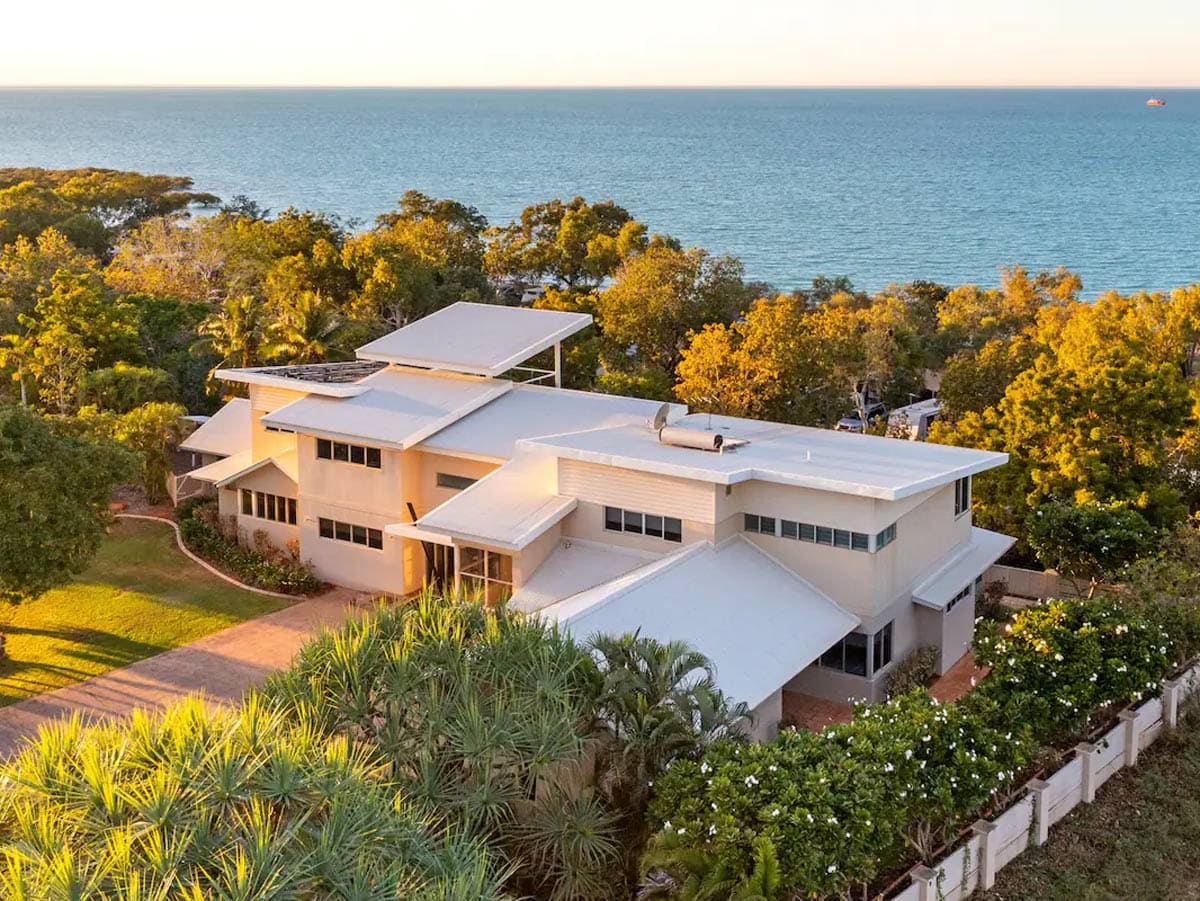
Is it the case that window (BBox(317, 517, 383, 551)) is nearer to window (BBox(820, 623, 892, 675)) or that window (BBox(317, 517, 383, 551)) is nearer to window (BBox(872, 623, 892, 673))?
window (BBox(820, 623, 892, 675))

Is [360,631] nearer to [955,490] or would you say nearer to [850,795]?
[850,795]

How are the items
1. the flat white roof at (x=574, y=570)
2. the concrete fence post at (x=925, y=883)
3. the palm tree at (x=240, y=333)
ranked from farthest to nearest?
the palm tree at (x=240, y=333)
the flat white roof at (x=574, y=570)
the concrete fence post at (x=925, y=883)

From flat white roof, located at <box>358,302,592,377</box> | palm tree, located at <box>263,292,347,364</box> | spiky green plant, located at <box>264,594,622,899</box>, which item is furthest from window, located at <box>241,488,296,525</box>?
spiky green plant, located at <box>264,594,622,899</box>

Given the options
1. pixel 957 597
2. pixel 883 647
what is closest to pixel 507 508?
pixel 883 647

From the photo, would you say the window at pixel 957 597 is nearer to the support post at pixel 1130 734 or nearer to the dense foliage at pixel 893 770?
the dense foliage at pixel 893 770

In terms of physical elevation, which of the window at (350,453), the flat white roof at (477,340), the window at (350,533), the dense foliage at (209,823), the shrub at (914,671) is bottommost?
the shrub at (914,671)

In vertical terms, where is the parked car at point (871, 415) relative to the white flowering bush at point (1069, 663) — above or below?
below

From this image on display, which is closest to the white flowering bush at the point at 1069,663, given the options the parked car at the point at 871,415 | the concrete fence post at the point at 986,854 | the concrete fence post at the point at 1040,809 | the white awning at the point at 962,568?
the concrete fence post at the point at 1040,809
